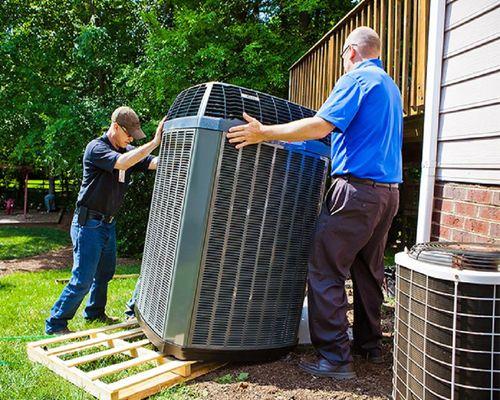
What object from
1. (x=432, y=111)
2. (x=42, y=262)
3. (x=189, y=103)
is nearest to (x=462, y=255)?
(x=432, y=111)

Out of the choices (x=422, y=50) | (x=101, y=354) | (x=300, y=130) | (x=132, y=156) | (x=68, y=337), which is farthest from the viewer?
(x=132, y=156)

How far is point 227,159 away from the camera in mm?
2857

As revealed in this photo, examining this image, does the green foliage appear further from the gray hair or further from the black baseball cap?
the gray hair

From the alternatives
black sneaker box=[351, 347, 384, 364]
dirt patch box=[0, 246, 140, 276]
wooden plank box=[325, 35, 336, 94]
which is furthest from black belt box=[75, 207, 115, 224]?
dirt patch box=[0, 246, 140, 276]

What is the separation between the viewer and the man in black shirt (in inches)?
154

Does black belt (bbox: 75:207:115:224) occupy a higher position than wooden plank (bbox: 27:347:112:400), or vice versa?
black belt (bbox: 75:207:115:224)

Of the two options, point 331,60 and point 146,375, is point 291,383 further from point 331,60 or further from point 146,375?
point 331,60

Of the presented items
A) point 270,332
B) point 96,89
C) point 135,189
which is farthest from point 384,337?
point 96,89

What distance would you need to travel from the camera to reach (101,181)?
4.07 meters

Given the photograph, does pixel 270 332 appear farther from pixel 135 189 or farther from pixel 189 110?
pixel 135 189

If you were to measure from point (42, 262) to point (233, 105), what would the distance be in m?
9.62

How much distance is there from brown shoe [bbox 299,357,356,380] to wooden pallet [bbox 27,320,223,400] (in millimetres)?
586

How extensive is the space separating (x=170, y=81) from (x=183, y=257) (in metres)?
8.09

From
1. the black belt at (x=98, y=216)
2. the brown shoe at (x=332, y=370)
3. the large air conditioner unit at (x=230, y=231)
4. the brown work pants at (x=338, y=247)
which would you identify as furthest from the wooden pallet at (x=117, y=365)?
the black belt at (x=98, y=216)
